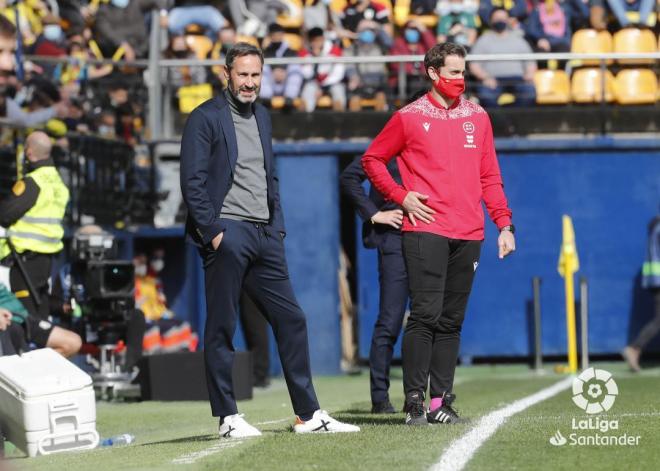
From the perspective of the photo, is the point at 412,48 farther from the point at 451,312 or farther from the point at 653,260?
the point at 451,312

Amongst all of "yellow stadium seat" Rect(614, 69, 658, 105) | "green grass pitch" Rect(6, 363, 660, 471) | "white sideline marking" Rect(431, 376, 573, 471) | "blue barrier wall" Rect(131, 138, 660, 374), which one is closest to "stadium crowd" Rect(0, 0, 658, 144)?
"blue barrier wall" Rect(131, 138, 660, 374)

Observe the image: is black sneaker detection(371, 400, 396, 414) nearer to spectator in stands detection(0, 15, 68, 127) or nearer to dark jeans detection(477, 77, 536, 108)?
spectator in stands detection(0, 15, 68, 127)

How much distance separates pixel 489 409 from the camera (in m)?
10.5

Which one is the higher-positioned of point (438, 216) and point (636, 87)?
point (636, 87)

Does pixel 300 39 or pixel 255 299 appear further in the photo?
pixel 300 39

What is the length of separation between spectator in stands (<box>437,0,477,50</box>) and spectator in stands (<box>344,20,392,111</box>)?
0.74 m

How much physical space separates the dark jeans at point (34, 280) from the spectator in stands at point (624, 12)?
973 centimetres

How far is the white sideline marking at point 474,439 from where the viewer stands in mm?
6953

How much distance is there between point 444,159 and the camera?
28.3 ft

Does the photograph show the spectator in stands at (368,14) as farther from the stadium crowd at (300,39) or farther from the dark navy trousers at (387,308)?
the dark navy trousers at (387,308)

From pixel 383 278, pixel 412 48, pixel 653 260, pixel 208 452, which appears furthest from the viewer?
pixel 412 48

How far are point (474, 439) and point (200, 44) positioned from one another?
14028 mm

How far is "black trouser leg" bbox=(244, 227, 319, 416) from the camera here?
28.0ft

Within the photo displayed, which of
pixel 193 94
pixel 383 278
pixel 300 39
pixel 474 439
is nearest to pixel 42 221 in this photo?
pixel 383 278
